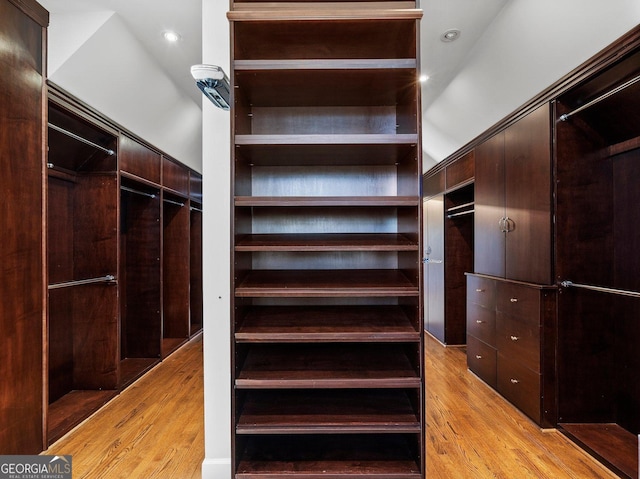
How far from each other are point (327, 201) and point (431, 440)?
1739 millimetres

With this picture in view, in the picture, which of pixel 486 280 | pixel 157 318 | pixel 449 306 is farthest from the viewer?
pixel 449 306

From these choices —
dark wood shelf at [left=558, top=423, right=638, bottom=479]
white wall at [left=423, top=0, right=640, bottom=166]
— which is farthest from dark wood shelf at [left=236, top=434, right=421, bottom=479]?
white wall at [left=423, top=0, right=640, bottom=166]

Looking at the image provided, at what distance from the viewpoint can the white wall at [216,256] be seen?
1.79m

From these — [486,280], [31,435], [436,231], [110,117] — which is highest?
[110,117]

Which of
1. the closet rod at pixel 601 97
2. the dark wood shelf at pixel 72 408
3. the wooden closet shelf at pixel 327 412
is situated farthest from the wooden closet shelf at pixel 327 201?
the dark wood shelf at pixel 72 408

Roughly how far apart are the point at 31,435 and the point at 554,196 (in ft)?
11.2

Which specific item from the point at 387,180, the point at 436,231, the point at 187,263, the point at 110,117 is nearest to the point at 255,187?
the point at 387,180

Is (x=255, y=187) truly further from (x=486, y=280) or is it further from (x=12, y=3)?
(x=486, y=280)

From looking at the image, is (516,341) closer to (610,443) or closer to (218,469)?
(610,443)

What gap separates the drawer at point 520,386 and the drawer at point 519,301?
368 mm

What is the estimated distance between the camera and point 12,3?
69.2 inches

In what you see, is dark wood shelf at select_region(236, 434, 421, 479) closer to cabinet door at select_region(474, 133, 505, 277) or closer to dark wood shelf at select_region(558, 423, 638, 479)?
dark wood shelf at select_region(558, 423, 638, 479)

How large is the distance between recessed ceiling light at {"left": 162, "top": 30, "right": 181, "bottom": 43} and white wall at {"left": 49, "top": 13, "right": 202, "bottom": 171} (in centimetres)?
22

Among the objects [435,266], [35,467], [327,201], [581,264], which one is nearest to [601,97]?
[581,264]
